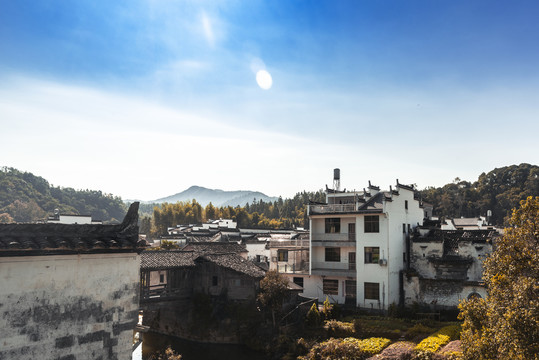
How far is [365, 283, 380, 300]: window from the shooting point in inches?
1256

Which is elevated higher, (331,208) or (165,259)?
(331,208)

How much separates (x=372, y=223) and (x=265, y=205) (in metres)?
101

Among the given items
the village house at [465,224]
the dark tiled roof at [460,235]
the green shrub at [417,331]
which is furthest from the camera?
the village house at [465,224]

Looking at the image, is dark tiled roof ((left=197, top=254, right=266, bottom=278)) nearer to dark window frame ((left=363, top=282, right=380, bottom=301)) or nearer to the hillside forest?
dark window frame ((left=363, top=282, right=380, bottom=301))

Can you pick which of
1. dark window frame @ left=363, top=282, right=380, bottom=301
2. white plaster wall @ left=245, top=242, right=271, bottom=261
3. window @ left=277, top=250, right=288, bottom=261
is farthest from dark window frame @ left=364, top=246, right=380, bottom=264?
white plaster wall @ left=245, top=242, right=271, bottom=261

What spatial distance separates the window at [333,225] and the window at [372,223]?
288cm

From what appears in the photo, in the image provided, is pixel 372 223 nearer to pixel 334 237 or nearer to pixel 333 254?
pixel 334 237

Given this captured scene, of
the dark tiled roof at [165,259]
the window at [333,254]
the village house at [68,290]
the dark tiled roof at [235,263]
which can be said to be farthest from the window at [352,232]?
the village house at [68,290]

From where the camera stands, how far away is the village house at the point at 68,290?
7.43m

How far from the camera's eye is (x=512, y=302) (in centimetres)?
1005

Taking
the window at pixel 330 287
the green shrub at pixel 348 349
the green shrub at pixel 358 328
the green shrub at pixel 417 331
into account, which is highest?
the window at pixel 330 287

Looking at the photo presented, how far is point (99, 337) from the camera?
331 inches

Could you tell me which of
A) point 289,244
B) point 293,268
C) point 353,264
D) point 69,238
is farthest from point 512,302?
point 289,244

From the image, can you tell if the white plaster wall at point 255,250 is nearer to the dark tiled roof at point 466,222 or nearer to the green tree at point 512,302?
the dark tiled roof at point 466,222
